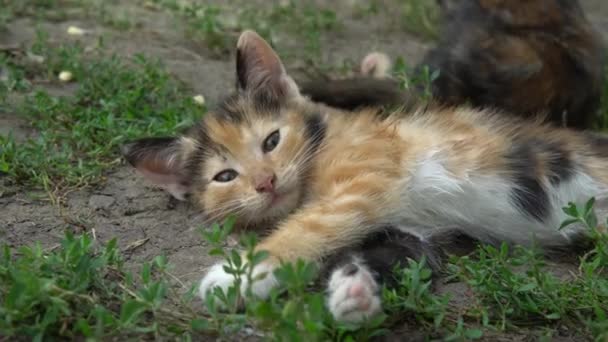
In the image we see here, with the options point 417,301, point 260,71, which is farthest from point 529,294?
point 260,71

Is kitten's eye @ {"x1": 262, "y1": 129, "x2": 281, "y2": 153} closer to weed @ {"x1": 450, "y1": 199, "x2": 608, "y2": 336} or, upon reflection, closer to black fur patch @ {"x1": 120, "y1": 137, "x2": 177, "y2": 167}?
black fur patch @ {"x1": 120, "y1": 137, "x2": 177, "y2": 167}

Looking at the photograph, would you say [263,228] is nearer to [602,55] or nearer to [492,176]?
[492,176]

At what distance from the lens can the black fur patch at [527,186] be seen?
2.79 metres

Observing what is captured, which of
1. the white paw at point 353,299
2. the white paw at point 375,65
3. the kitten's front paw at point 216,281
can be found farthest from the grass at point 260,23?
the white paw at point 353,299

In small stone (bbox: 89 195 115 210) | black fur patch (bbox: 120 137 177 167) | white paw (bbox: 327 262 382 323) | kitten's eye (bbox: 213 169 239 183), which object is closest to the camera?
white paw (bbox: 327 262 382 323)

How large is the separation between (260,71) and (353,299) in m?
1.35

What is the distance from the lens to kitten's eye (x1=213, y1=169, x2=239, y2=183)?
2.86 m

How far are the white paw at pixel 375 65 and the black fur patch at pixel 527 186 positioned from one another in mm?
1973

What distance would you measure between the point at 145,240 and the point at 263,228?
0.45 m

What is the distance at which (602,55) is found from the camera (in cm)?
432

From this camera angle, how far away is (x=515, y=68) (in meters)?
4.01

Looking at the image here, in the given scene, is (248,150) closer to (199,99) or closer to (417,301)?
(417,301)

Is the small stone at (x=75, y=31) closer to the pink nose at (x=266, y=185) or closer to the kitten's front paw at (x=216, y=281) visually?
the pink nose at (x=266, y=185)

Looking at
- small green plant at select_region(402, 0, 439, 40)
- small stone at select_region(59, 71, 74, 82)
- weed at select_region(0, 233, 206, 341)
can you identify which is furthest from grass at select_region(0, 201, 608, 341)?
small green plant at select_region(402, 0, 439, 40)
